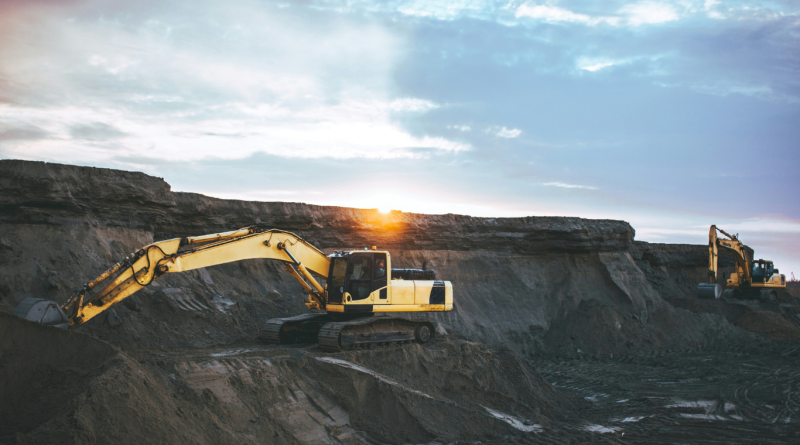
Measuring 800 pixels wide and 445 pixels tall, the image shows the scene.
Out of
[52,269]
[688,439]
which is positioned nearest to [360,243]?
[52,269]

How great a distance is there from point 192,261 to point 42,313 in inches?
85.3

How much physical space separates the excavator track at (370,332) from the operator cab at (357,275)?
0.55 metres

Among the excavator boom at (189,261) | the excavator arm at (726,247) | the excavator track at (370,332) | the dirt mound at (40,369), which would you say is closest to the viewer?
the dirt mound at (40,369)

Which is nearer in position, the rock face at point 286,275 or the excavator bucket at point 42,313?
the excavator bucket at point 42,313

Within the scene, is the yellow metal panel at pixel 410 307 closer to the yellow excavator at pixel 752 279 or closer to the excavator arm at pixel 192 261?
the excavator arm at pixel 192 261

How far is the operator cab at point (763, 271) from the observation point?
29109 millimetres

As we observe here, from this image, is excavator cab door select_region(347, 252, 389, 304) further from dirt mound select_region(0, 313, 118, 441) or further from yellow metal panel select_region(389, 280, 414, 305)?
dirt mound select_region(0, 313, 118, 441)

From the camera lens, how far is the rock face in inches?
477

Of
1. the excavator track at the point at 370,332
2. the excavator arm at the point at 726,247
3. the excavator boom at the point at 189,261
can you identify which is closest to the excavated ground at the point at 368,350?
the excavator track at the point at 370,332

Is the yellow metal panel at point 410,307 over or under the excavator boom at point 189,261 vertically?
under

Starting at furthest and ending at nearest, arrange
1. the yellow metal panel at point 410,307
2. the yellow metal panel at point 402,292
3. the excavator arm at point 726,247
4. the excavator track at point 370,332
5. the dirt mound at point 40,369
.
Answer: the excavator arm at point 726,247, the yellow metal panel at point 402,292, the yellow metal panel at point 410,307, the excavator track at point 370,332, the dirt mound at point 40,369

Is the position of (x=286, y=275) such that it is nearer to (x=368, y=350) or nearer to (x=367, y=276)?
(x=367, y=276)

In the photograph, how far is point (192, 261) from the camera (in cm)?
869

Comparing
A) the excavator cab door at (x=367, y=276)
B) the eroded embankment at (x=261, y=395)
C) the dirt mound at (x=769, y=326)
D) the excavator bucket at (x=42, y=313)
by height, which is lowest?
the dirt mound at (x=769, y=326)
